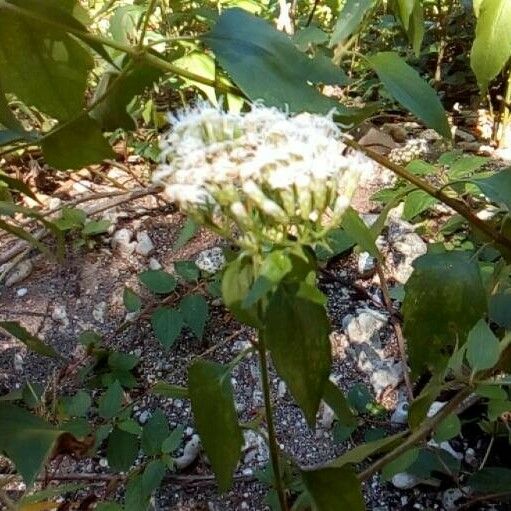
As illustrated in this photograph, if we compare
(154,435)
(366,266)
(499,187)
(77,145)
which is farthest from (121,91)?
(366,266)

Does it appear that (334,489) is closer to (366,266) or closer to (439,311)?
(439,311)

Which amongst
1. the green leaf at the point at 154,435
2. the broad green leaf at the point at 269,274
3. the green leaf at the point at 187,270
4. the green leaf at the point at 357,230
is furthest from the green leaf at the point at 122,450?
the broad green leaf at the point at 269,274

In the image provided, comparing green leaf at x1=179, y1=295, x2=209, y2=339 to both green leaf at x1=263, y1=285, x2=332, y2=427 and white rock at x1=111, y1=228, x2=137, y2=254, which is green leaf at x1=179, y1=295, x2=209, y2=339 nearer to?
white rock at x1=111, y1=228, x2=137, y2=254

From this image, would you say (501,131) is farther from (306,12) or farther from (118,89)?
(118,89)

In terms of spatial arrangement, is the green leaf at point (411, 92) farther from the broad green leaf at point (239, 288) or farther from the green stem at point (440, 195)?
the broad green leaf at point (239, 288)

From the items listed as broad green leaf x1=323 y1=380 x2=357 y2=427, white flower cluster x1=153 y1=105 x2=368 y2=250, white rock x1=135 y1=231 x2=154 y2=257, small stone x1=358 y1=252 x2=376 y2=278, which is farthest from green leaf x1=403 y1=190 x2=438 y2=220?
white flower cluster x1=153 y1=105 x2=368 y2=250

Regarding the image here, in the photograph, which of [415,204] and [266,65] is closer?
[266,65]
